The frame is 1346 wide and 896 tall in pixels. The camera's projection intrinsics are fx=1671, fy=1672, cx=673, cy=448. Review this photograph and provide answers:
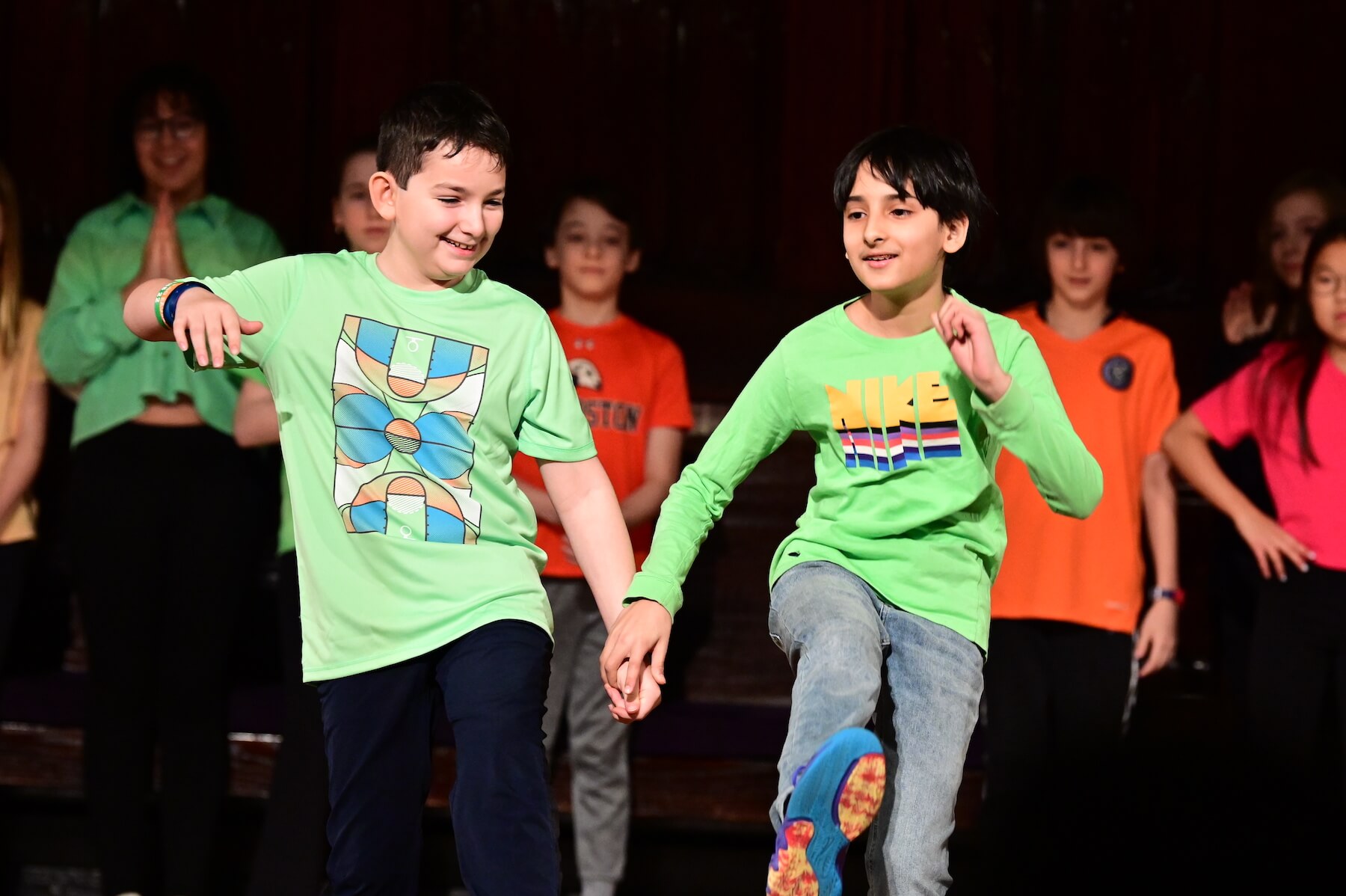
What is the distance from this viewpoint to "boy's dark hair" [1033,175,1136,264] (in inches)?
142

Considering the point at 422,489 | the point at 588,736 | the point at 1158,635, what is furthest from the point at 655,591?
the point at 1158,635

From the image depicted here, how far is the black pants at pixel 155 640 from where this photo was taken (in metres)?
3.38

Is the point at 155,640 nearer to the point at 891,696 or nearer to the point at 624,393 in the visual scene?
the point at 624,393

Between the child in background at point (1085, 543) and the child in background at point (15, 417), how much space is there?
213cm

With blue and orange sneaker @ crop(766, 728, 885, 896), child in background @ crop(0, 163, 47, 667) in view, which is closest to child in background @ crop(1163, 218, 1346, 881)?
blue and orange sneaker @ crop(766, 728, 885, 896)

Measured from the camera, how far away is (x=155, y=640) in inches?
135

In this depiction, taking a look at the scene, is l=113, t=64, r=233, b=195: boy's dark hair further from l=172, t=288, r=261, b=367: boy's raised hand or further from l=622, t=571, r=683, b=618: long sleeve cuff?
l=622, t=571, r=683, b=618: long sleeve cuff

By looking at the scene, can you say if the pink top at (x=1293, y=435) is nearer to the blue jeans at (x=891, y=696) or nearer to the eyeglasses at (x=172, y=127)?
the blue jeans at (x=891, y=696)

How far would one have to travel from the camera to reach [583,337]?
12.7 feet

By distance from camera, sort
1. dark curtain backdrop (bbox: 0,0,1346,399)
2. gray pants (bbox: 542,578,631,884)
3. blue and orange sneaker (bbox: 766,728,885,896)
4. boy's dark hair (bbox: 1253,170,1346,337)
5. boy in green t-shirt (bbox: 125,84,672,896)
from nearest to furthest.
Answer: blue and orange sneaker (bbox: 766,728,885,896), boy in green t-shirt (bbox: 125,84,672,896), gray pants (bbox: 542,578,631,884), boy's dark hair (bbox: 1253,170,1346,337), dark curtain backdrop (bbox: 0,0,1346,399)

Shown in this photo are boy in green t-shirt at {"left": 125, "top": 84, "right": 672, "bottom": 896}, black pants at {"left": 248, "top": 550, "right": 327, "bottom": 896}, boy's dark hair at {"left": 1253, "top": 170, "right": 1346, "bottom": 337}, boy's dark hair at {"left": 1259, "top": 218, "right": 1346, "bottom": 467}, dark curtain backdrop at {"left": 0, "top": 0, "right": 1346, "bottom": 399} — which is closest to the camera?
boy in green t-shirt at {"left": 125, "top": 84, "right": 672, "bottom": 896}

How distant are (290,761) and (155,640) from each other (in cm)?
41

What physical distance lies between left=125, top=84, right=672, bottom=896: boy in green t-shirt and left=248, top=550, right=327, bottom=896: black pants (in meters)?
0.84

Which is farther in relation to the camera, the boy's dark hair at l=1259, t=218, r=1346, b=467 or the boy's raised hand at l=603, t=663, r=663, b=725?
the boy's dark hair at l=1259, t=218, r=1346, b=467
